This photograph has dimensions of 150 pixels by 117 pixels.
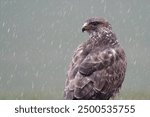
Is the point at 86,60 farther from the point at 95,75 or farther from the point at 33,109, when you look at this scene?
the point at 33,109

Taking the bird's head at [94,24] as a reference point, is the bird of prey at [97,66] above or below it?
below

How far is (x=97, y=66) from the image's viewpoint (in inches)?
626

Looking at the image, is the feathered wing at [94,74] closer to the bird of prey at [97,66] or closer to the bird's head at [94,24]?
the bird of prey at [97,66]

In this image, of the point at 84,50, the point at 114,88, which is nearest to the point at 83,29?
the point at 84,50

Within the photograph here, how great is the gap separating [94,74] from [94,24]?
1.16m

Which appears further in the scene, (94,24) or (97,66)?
(94,24)

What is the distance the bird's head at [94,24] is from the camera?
16.0 meters

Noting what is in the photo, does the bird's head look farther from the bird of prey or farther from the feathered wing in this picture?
the feathered wing

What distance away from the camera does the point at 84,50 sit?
641 inches

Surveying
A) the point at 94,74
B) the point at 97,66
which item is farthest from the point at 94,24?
the point at 94,74

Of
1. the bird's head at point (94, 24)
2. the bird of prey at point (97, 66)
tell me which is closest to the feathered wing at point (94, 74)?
the bird of prey at point (97, 66)

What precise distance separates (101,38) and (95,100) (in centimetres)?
164

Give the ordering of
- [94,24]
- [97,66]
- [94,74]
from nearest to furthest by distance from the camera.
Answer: [94,74] → [97,66] → [94,24]

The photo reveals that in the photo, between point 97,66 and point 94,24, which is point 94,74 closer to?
point 97,66
